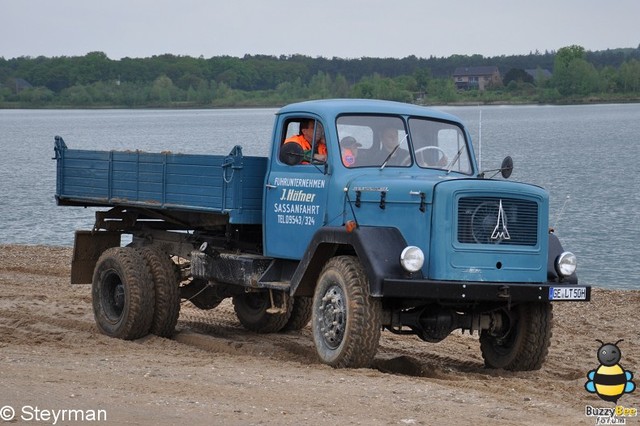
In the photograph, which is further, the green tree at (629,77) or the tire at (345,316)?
the green tree at (629,77)

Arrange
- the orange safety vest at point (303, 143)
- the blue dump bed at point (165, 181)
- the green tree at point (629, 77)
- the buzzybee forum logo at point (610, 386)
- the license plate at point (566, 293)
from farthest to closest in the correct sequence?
the green tree at point (629, 77) < the blue dump bed at point (165, 181) < the orange safety vest at point (303, 143) < the license plate at point (566, 293) < the buzzybee forum logo at point (610, 386)

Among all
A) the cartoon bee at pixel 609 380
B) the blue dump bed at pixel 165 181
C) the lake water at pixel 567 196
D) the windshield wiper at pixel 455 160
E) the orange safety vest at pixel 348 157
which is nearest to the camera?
the cartoon bee at pixel 609 380

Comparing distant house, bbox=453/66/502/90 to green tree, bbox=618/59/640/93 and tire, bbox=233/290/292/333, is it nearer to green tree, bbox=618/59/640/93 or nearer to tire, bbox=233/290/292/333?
green tree, bbox=618/59/640/93

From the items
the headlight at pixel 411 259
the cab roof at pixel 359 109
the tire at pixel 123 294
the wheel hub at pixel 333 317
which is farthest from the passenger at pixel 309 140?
the tire at pixel 123 294

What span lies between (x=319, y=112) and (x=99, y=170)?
3359 millimetres

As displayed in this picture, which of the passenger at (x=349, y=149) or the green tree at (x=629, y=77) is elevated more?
the green tree at (x=629, y=77)

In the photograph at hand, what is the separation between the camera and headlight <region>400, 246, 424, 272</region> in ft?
36.1

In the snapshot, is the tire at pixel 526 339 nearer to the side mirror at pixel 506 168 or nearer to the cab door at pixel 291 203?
the side mirror at pixel 506 168

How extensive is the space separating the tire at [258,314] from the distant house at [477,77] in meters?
137

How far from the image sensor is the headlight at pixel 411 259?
11016 mm

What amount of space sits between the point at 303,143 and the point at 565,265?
2.76 meters

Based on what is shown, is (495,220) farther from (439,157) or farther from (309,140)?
(309,140)

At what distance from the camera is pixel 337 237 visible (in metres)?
11.6

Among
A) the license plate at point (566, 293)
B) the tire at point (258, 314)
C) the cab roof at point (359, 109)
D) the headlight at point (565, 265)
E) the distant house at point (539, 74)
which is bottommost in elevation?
the tire at point (258, 314)
